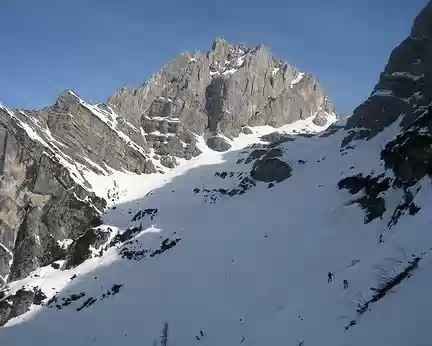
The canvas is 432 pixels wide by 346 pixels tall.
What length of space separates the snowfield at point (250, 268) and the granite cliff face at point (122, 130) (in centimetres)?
489

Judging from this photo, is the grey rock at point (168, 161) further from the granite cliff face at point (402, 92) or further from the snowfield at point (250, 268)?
the granite cliff face at point (402, 92)

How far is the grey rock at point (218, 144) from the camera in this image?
9781 centimetres

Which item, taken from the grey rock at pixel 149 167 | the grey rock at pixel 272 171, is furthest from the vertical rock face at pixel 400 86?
the grey rock at pixel 149 167

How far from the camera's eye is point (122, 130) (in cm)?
9388

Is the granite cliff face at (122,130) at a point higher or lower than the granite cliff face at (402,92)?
higher

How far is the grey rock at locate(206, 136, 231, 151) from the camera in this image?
97.8 meters

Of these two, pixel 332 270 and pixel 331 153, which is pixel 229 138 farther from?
pixel 332 270

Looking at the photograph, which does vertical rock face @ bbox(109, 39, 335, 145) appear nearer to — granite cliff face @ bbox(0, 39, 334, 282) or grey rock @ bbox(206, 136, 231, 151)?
granite cliff face @ bbox(0, 39, 334, 282)

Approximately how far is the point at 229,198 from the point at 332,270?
1415 inches

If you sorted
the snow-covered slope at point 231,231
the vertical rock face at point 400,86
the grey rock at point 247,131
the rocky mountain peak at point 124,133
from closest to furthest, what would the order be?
1. the snow-covered slope at point 231,231
2. the vertical rock face at point 400,86
3. the rocky mountain peak at point 124,133
4. the grey rock at point 247,131

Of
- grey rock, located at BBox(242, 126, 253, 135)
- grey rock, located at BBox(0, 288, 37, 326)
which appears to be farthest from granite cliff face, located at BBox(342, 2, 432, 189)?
grey rock, located at BBox(0, 288, 37, 326)

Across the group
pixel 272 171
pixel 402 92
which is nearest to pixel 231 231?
pixel 272 171

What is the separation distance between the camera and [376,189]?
4234 centimetres

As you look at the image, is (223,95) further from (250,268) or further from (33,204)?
(250,268)
